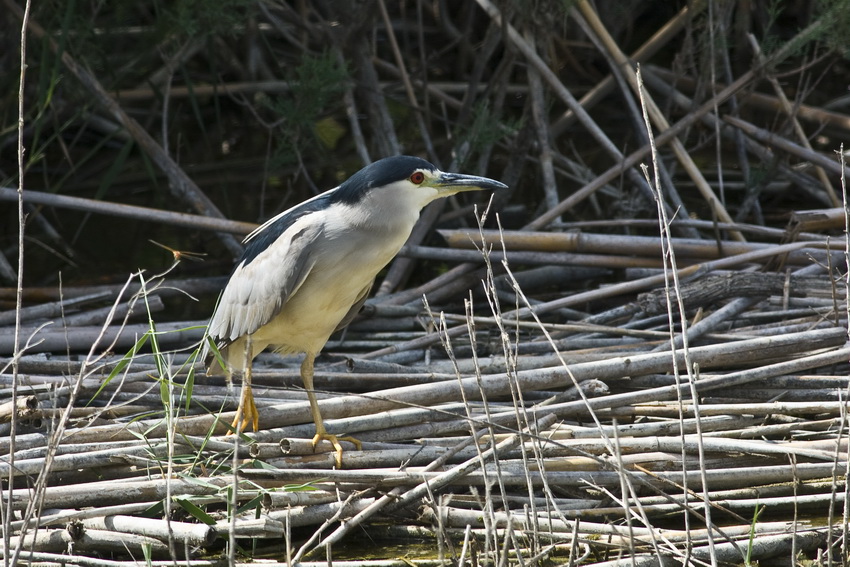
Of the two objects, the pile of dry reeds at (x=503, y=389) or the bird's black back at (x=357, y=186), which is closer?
the pile of dry reeds at (x=503, y=389)

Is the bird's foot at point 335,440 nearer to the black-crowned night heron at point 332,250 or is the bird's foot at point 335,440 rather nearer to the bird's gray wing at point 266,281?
the black-crowned night heron at point 332,250

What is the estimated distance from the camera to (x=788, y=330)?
184 inches

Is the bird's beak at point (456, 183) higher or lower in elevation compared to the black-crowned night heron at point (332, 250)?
higher

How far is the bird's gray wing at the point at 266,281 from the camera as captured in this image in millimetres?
4023

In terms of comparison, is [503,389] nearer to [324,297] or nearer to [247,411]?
[324,297]

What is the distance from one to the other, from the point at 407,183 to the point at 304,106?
7.99ft

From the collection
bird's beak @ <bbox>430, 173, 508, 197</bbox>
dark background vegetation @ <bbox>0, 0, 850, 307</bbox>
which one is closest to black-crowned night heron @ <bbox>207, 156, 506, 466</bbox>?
bird's beak @ <bbox>430, 173, 508, 197</bbox>

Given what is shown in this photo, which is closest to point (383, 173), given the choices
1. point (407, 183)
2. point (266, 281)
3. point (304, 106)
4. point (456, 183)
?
point (407, 183)

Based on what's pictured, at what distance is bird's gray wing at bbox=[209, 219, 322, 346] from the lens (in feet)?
13.2

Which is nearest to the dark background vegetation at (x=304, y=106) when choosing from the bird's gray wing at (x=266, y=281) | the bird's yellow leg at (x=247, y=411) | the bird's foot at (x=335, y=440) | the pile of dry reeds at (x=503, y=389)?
the pile of dry reeds at (x=503, y=389)

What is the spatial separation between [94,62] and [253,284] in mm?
2859

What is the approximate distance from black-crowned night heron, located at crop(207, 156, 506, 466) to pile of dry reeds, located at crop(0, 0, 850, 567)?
31cm

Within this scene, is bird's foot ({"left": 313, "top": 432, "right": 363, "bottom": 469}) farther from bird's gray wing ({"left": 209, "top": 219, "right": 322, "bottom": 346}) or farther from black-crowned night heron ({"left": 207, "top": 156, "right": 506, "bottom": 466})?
bird's gray wing ({"left": 209, "top": 219, "right": 322, "bottom": 346})

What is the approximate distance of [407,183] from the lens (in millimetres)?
4000
